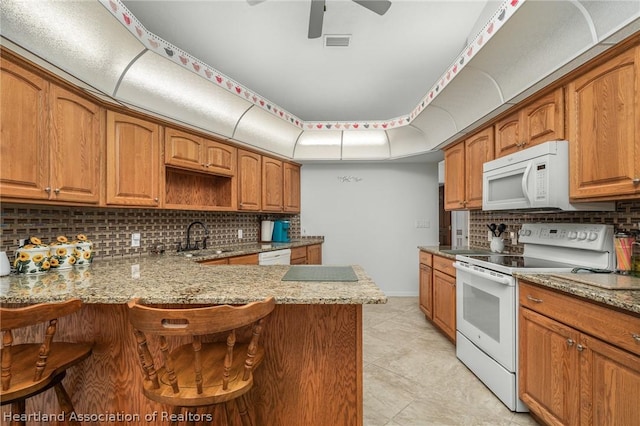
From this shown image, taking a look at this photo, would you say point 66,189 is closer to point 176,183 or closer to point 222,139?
point 176,183

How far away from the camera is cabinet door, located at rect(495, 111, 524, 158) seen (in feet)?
7.19

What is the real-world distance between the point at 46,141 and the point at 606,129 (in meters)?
3.13

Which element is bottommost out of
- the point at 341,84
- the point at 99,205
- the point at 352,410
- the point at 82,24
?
the point at 352,410

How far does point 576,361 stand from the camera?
1364mm

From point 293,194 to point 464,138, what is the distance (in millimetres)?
2454

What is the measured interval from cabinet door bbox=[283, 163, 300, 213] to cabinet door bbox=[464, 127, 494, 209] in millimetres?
2373

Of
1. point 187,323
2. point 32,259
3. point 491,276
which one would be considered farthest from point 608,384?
point 32,259

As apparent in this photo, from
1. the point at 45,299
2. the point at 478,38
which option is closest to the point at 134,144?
the point at 45,299

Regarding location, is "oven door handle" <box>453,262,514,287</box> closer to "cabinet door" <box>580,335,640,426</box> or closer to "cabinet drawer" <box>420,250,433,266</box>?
"cabinet door" <box>580,335,640,426</box>

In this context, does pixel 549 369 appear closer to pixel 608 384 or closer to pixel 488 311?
pixel 608 384

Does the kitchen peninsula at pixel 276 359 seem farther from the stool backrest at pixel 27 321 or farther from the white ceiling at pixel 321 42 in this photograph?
the white ceiling at pixel 321 42

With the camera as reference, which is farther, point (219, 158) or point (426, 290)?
point (426, 290)

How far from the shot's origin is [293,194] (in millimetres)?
4430

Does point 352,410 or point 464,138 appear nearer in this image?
point 352,410
